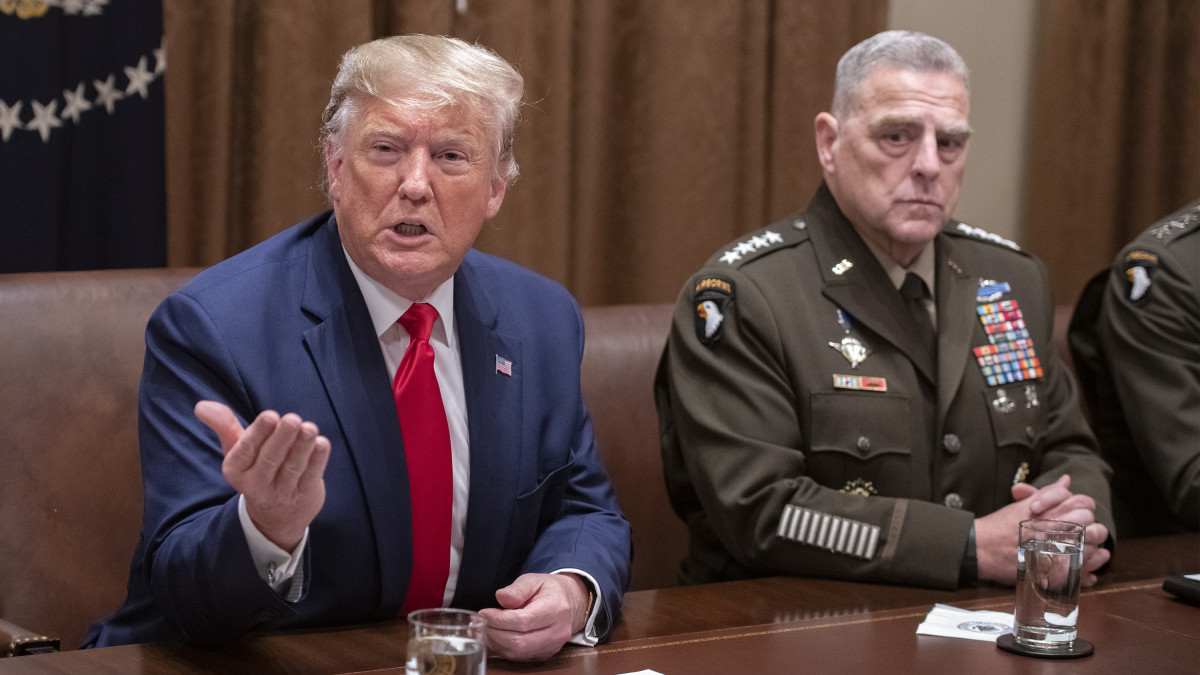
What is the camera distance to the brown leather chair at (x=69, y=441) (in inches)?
87.5

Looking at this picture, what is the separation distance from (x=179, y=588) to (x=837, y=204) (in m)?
1.59

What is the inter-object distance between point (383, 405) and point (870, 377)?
1.06 metres

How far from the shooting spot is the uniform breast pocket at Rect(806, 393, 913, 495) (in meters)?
2.47

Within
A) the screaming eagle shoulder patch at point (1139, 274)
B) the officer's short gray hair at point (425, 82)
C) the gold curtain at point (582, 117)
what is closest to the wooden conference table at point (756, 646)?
the officer's short gray hair at point (425, 82)

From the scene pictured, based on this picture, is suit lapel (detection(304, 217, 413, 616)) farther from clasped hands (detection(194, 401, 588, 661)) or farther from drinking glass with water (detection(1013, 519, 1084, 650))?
drinking glass with water (detection(1013, 519, 1084, 650))

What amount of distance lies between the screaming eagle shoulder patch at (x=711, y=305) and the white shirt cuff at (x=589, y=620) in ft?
2.46

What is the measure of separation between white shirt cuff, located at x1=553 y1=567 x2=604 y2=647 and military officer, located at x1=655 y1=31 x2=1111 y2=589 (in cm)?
56

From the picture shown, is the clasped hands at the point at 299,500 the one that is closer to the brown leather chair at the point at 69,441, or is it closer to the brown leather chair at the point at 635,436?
the brown leather chair at the point at 69,441

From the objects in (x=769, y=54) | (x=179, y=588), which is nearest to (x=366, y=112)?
(x=179, y=588)

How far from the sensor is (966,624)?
183 centimetres

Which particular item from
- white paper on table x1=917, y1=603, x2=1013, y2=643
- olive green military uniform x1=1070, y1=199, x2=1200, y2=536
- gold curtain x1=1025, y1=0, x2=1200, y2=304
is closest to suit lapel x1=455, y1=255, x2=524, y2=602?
white paper on table x1=917, y1=603, x2=1013, y2=643

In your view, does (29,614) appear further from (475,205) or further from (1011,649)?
(1011,649)

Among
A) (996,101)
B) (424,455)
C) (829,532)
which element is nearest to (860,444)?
(829,532)

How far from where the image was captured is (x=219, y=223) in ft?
9.28
